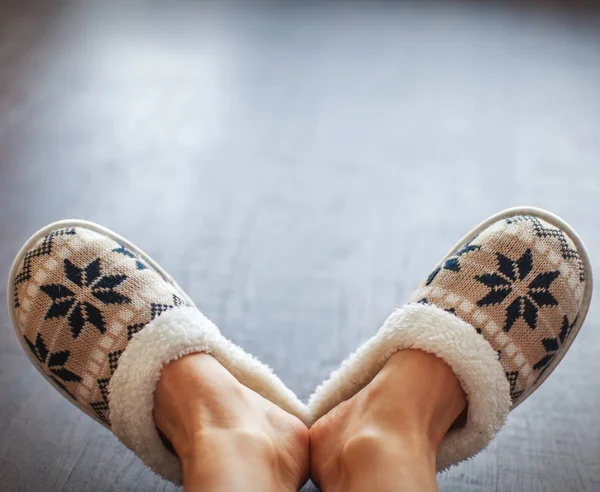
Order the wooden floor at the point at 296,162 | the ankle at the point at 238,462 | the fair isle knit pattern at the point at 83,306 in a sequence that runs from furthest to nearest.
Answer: the wooden floor at the point at 296,162
the fair isle knit pattern at the point at 83,306
the ankle at the point at 238,462

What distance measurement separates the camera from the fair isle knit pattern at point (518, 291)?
2.26 feet

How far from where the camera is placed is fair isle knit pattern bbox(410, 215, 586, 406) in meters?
0.69

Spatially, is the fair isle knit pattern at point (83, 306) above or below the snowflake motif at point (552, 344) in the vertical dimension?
above

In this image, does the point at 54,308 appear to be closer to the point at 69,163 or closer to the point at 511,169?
the point at 69,163

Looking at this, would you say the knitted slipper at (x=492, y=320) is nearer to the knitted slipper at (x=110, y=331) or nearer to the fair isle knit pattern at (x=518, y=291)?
the fair isle knit pattern at (x=518, y=291)

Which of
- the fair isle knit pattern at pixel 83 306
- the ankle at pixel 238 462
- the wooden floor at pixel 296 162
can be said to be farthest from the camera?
the wooden floor at pixel 296 162

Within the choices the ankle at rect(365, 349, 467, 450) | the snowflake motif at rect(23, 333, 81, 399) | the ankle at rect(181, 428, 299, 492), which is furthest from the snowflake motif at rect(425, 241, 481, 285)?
the snowflake motif at rect(23, 333, 81, 399)

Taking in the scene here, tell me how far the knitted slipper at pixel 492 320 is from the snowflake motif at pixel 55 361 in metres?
0.24

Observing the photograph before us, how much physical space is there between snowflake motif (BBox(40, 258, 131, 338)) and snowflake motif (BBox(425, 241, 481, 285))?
31 centimetres

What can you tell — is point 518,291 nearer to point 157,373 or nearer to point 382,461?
→ point 382,461

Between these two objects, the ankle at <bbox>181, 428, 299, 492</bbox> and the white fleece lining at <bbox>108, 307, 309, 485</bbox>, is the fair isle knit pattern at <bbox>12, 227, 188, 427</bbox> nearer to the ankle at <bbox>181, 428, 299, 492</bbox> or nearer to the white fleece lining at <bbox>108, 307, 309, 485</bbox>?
the white fleece lining at <bbox>108, 307, 309, 485</bbox>

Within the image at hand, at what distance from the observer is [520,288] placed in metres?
0.71

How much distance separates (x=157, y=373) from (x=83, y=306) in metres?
0.12

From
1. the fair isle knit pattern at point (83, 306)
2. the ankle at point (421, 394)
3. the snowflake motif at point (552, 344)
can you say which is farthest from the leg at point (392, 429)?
the fair isle knit pattern at point (83, 306)
